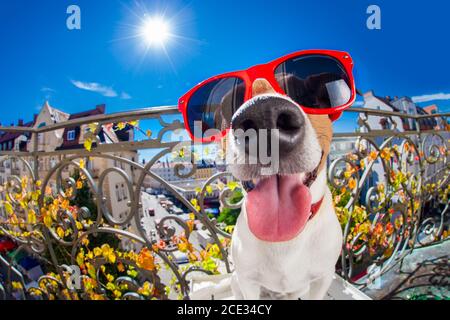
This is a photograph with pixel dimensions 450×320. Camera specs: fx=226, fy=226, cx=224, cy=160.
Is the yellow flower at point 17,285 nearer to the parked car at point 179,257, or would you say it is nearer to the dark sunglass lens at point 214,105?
the parked car at point 179,257

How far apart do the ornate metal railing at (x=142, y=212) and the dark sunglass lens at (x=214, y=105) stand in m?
0.11

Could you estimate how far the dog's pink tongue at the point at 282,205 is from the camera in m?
0.53

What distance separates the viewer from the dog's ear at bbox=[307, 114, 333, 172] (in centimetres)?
55

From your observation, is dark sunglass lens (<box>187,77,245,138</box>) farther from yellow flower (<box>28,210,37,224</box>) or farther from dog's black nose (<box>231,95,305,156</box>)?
yellow flower (<box>28,210,37,224</box>)

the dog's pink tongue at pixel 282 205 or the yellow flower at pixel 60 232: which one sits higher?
the dog's pink tongue at pixel 282 205

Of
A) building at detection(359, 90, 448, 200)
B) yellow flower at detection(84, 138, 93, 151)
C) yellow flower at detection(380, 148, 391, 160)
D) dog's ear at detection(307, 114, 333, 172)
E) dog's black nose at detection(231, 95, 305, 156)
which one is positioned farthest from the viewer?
yellow flower at detection(380, 148, 391, 160)

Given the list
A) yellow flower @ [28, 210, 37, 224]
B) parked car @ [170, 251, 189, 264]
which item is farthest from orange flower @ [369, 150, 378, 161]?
yellow flower @ [28, 210, 37, 224]

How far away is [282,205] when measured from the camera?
531 mm

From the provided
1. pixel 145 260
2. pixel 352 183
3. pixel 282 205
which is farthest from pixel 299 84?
pixel 145 260

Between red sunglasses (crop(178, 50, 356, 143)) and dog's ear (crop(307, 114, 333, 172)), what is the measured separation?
16 millimetres

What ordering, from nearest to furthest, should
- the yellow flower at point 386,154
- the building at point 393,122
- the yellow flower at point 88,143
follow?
the yellow flower at point 88,143 < the building at point 393,122 < the yellow flower at point 386,154

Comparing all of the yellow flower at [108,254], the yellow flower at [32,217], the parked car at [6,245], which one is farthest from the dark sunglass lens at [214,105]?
the parked car at [6,245]
